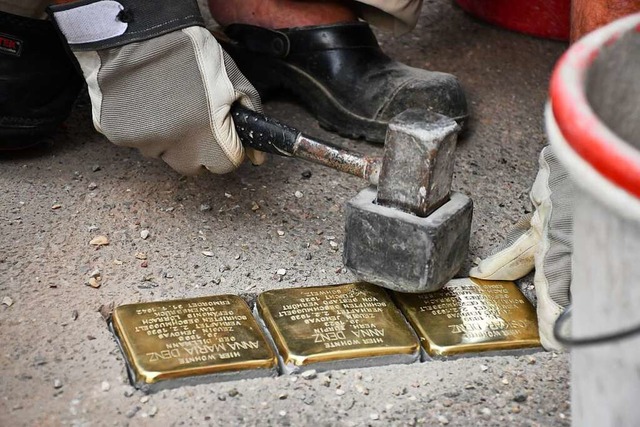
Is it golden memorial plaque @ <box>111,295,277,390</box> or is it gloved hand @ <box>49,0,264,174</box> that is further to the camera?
gloved hand @ <box>49,0,264,174</box>

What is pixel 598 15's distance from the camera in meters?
1.53

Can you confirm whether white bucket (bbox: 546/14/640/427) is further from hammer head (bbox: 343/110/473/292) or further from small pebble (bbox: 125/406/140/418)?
small pebble (bbox: 125/406/140/418)

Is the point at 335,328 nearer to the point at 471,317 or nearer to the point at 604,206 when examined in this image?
the point at 471,317

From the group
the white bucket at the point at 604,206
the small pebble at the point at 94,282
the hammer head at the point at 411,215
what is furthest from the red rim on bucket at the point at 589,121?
the small pebble at the point at 94,282

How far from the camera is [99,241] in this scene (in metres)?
1.67

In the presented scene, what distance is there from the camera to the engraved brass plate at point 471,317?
1.47 metres

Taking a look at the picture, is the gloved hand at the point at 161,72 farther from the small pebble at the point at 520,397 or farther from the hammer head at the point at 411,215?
the small pebble at the point at 520,397

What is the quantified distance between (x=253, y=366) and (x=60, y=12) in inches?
27.4

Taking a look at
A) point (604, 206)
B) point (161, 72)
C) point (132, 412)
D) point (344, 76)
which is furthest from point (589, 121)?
point (344, 76)

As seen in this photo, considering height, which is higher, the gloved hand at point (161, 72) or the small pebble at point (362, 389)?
the gloved hand at point (161, 72)

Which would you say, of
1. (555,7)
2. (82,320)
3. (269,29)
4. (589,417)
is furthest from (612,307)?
(555,7)

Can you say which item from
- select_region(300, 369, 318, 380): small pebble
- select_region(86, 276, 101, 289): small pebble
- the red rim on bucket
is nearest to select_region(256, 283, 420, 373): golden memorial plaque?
select_region(300, 369, 318, 380): small pebble

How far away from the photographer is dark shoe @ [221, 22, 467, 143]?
195 centimetres

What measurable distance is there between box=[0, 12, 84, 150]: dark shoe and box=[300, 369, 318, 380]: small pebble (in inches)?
32.6
